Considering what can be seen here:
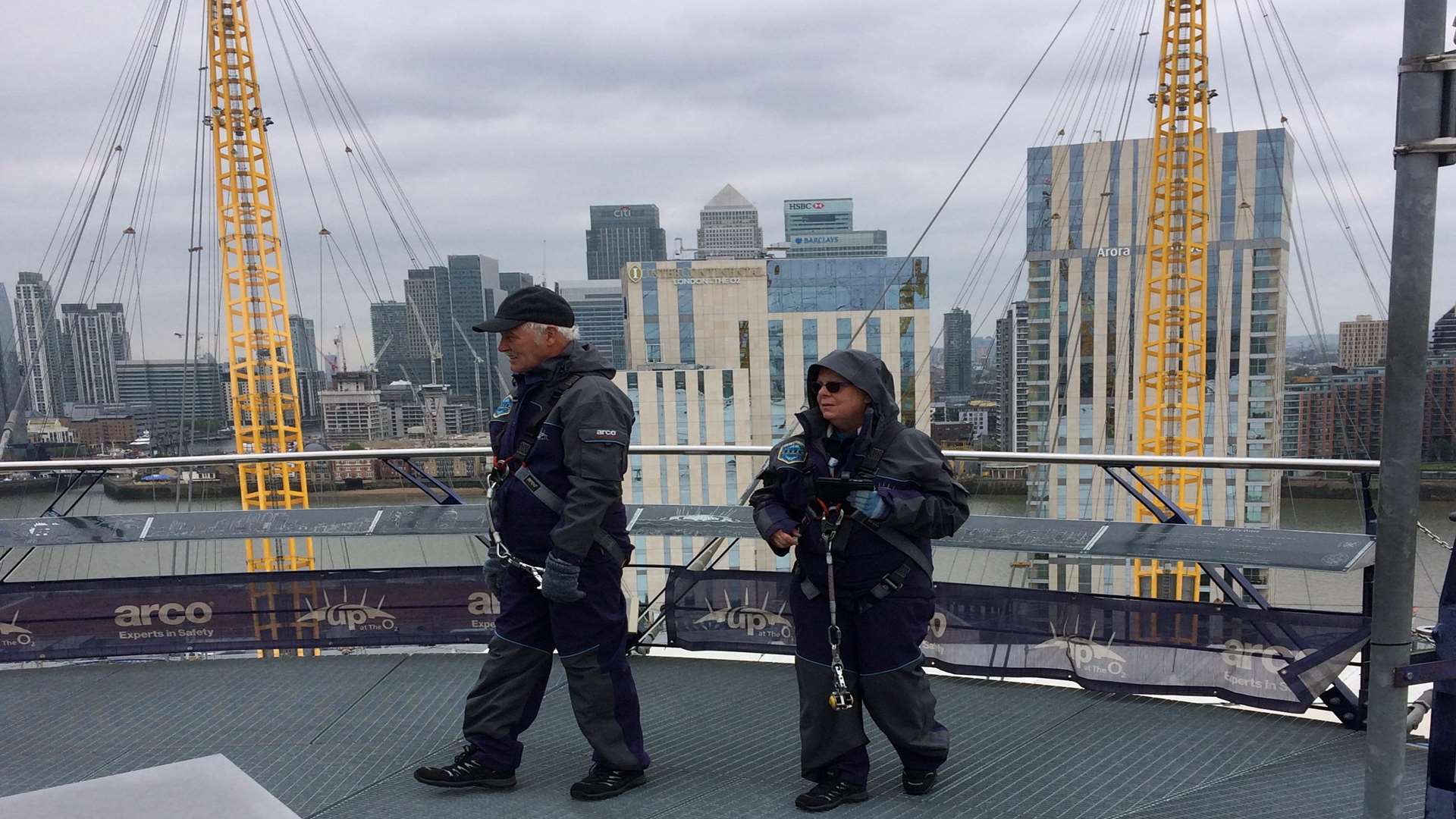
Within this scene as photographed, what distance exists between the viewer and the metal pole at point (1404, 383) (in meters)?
1.47

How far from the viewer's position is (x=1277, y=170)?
171ft

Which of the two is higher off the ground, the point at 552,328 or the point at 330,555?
the point at 552,328

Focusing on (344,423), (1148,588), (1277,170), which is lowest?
(1148,588)

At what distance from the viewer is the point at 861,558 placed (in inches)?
105

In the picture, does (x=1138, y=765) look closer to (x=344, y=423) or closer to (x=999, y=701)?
(x=999, y=701)

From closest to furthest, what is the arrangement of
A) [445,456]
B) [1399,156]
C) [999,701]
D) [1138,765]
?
[1399,156], [1138,765], [999,701], [445,456]

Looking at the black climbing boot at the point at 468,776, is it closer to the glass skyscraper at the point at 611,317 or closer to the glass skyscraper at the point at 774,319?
the glass skyscraper at the point at 611,317

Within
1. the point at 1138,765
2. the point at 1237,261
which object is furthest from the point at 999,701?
the point at 1237,261

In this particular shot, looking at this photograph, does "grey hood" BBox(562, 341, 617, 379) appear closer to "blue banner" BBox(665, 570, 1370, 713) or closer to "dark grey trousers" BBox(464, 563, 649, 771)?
"dark grey trousers" BBox(464, 563, 649, 771)

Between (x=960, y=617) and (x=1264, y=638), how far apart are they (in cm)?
108

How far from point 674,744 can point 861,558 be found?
45.4 inches

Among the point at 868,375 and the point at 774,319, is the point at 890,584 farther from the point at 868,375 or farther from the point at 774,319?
the point at 774,319

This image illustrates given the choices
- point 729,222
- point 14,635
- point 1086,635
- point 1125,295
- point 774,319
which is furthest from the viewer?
point 729,222

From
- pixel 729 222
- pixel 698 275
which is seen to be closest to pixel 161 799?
pixel 698 275
